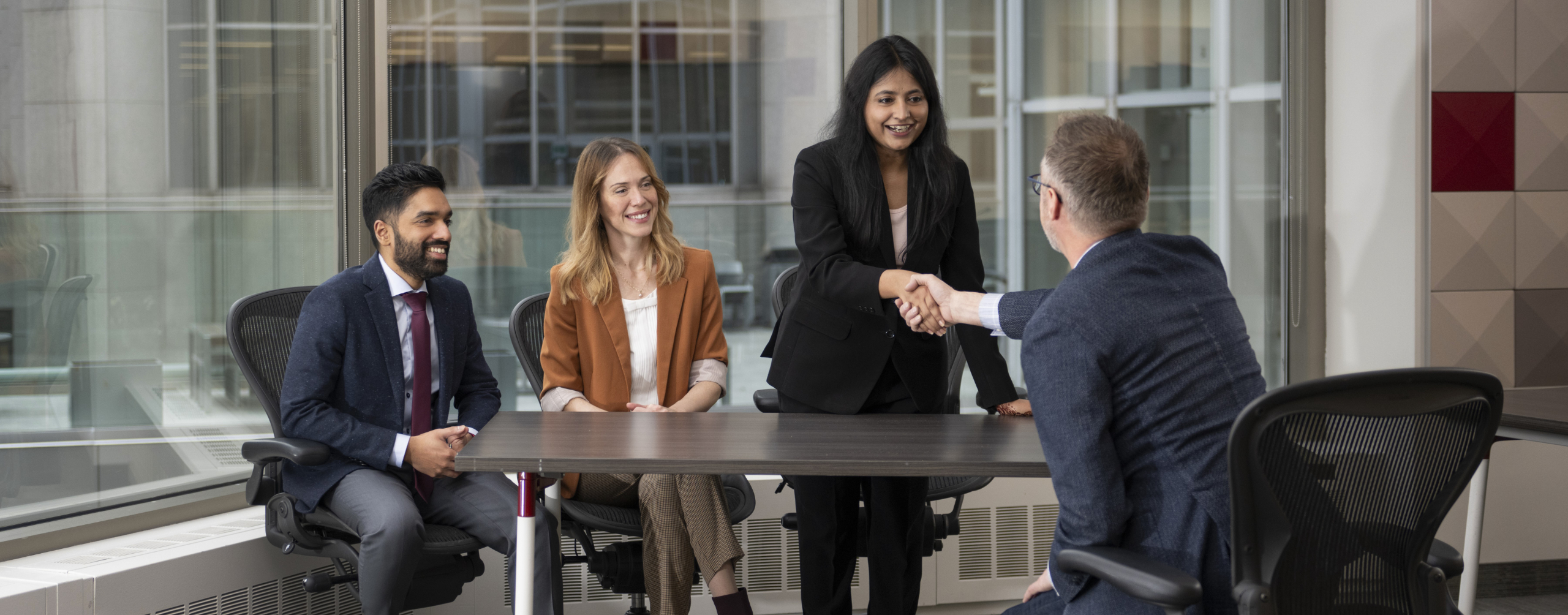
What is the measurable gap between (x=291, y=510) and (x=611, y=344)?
0.81 metres

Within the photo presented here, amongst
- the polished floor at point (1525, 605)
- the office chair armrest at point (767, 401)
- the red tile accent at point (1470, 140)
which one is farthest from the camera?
the red tile accent at point (1470, 140)

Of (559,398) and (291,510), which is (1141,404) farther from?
(291,510)

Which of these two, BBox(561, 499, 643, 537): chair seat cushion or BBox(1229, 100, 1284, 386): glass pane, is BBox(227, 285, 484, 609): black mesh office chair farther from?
BBox(1229, 100, 1284, 386): glass pane

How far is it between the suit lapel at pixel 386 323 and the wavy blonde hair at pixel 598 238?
405 millimetres

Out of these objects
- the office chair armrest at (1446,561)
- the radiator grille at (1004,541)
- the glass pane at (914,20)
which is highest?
the glass pane at (914,20)

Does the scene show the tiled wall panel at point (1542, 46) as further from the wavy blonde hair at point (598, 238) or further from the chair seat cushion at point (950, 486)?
the wavy blonde hair at point (598, 238)

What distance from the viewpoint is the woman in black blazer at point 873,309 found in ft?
7.81

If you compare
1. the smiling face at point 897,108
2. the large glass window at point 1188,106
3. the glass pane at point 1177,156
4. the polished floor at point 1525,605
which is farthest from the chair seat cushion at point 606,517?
the polished floor at point 1525,605

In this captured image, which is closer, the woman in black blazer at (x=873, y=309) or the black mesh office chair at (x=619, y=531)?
the woman in black blazer at (x=873, y=309)

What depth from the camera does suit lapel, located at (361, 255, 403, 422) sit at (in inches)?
101

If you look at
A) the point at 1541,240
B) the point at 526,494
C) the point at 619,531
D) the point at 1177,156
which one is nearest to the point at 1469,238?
the point at 1541,240

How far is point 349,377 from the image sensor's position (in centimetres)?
254

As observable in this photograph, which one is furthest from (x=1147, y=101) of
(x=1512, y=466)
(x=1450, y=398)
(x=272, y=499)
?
(x=272, y=499)

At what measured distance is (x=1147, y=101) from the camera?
165 inches
